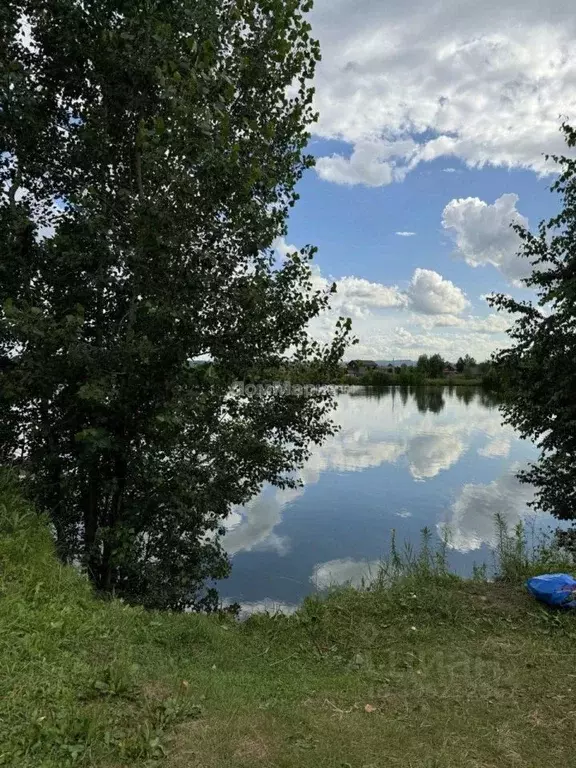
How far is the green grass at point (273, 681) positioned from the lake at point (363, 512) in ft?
11.6

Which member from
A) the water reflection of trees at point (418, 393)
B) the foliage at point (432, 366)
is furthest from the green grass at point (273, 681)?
the foliage at point (432, 366)

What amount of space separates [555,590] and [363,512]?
9316mm

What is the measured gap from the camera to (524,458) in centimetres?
2391

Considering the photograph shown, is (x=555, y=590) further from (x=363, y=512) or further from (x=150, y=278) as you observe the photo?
(x=363, y=512)

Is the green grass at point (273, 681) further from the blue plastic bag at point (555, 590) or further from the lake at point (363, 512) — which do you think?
the lake at point (363, 512)

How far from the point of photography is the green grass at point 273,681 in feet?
9.19

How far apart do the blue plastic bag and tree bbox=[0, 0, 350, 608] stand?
329 centimetres

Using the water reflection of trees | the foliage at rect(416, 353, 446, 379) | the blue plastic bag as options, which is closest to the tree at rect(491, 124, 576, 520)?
the blue plastic bag

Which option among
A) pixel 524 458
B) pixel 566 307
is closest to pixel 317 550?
pixel 566 307

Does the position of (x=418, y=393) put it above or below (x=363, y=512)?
above

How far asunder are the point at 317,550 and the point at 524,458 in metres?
15.9

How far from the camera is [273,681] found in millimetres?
3904

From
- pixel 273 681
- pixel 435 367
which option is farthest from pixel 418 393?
pixel 273 681

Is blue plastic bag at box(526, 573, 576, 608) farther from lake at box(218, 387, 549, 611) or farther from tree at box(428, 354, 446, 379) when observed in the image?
tree at box(428, 354, 446, 379)
